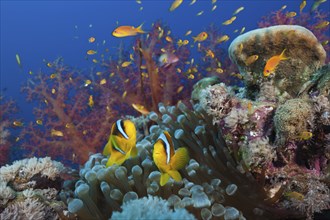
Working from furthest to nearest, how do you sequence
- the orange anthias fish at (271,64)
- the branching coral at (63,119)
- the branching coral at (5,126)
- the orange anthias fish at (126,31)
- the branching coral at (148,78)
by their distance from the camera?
the branching coral at (5,126)
the branching coral at (63,119)
the branching coral at (148,78)
the orange anthias fish at (126,31)
the orange anthias fish at (271,64)

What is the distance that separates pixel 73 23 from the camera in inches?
3317

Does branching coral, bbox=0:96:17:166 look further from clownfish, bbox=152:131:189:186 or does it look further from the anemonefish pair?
clownfish, bbox=152:131:189:186

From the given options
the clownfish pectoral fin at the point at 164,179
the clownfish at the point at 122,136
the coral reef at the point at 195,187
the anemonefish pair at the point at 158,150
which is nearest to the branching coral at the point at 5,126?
the coral reef at the point at 195,187

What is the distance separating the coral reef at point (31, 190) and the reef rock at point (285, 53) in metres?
2.58

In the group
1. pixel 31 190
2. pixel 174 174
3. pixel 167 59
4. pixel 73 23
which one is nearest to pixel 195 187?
pixel 174 174

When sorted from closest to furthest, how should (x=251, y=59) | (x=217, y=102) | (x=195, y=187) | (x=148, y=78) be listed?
(x=195, y=187) → (x=217, y=102) → (x=251, y=59) → (x=148, y=78)

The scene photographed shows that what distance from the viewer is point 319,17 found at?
27.2 feet

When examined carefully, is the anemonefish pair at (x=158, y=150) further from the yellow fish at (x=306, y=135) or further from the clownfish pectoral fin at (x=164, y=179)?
the yellow fish at (x=306, y=135)

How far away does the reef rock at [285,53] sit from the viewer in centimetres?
366

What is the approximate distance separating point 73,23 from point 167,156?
8901 cm

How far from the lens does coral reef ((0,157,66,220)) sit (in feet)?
9.17

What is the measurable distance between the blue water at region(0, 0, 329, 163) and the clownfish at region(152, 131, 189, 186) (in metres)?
64.0

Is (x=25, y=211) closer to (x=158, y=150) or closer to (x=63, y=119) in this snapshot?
(x=158, y=150)

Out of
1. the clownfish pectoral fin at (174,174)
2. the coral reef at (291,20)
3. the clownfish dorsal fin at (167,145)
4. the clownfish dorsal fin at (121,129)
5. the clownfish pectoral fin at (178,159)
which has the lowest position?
the coral reef at (291,20)
